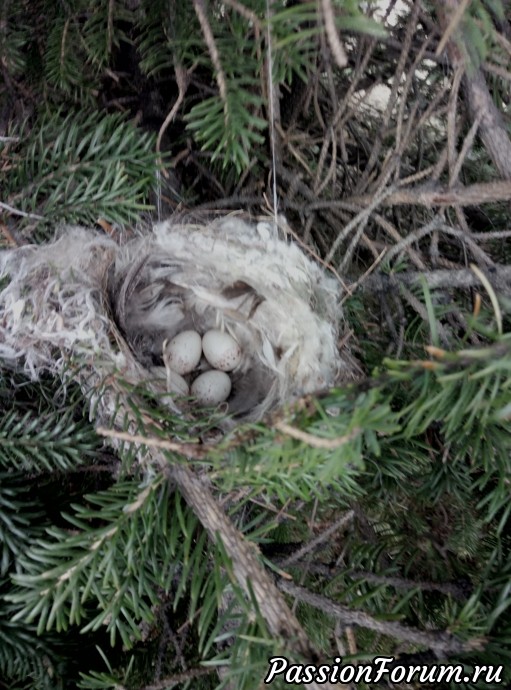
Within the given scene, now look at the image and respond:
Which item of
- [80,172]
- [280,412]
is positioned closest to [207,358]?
[80,172]

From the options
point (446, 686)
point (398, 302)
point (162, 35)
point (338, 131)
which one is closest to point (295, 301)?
point (398, 302)

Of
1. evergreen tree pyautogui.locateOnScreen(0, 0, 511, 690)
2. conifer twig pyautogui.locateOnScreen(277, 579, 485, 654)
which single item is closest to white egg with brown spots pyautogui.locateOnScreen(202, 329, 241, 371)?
evergreen tree pyautogui.locateOnScreen(0, 0, 511, 690)

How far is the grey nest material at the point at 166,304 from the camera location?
672 millimetres

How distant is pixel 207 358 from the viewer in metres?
0.94

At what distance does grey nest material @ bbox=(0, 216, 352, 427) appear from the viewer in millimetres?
672

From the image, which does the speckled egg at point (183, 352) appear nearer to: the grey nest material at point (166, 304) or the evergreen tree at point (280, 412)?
the grey nest material at point (166, 304)

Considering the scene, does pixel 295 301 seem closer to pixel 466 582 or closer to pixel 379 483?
pixel 379 483

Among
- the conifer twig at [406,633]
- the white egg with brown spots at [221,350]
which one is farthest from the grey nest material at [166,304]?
the conifer twig at [406,633]

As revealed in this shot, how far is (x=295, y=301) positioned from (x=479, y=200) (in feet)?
0.84

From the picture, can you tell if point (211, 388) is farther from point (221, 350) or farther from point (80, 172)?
point (80, 172)

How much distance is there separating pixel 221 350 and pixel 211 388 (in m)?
0.06

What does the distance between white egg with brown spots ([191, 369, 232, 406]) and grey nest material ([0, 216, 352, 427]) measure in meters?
0.03

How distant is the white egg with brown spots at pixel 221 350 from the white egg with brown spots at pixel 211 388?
2cm

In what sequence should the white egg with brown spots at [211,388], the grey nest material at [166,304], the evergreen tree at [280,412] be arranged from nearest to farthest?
the evergreen tree at [280,412], the grey nest material at [166,304], the white egg with brown spots at [211,388]
